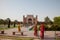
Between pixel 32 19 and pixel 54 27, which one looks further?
pixel 32 19

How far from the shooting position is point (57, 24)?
11.3 metres

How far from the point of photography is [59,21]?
1091 centimetres

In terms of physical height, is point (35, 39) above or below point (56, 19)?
below

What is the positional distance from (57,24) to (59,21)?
20.0 inches

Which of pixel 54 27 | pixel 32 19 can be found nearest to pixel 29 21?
pixel 32 19

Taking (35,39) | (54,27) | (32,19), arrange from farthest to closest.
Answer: (32,19) → (54,27) → (35,39)

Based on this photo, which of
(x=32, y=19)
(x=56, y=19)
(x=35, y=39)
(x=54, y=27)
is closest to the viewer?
(x=35, y=39)

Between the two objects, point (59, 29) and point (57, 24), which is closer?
point (57, 24)

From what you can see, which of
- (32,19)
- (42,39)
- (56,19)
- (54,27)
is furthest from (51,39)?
(32,19)

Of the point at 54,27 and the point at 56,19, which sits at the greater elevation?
the point at 56,19

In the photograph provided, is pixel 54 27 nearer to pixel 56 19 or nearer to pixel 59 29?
pixel 59 29

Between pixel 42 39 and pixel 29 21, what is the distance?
19522 mm

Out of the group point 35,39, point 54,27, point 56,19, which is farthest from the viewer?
point 54,27

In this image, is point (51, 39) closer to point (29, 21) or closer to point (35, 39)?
point (35, 39)
